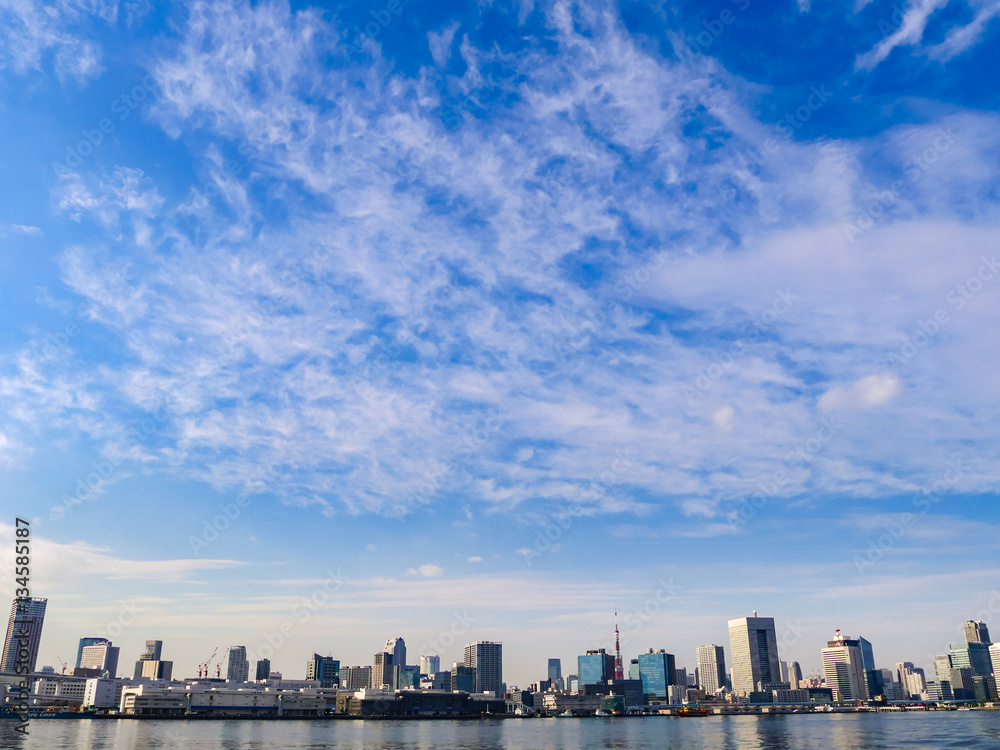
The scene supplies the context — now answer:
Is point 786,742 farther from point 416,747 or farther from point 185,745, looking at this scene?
point 185,745

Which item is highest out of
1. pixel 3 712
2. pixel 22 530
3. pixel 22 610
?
pixel 22 530

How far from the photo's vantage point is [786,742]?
119 m

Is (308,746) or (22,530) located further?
(308,746)

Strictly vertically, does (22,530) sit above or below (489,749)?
above

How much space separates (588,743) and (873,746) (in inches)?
→ 1735

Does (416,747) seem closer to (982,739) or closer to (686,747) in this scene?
(686,747)

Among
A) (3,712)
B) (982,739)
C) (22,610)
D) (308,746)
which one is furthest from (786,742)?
(3,712)

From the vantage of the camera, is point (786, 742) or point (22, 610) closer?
point (22, 610)

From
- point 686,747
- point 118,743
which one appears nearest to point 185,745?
point 118,743

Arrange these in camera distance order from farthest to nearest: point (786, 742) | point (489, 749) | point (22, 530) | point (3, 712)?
point (3, 712), point (786, 742), point (489, 749), point (22, 530)

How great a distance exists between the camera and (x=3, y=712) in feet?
582

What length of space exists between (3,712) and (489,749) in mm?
151740

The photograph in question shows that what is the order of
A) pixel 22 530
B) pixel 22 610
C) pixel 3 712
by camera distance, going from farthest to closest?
pixel 3 712 < pixel 22 610 < pixel 22 530

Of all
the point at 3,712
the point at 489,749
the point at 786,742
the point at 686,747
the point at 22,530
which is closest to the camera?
the point at 22,530
